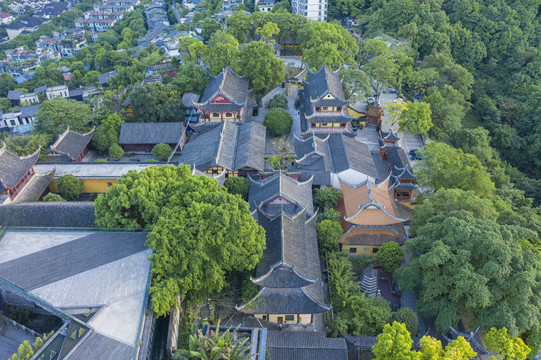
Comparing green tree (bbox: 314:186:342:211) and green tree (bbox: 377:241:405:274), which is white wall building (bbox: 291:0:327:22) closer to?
green tree (bbox: 314:186:342:211)

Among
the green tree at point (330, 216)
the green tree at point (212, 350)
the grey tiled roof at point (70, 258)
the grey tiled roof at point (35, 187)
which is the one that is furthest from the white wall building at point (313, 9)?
the green tree at point (212, 350)

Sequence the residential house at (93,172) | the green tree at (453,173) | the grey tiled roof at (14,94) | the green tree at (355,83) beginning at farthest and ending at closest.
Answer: the grey tiled roof at (14,94), the green tree at (355,83), the residential house at (93,172), the green tree at (453,173)

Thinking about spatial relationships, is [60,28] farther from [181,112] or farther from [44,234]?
[44,234]

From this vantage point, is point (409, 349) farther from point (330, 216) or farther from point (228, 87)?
point (228, 87)

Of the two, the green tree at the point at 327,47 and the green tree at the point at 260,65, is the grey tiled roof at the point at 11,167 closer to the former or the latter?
the green tree at the point at 260,65

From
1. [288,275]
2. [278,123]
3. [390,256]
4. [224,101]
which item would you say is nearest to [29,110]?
[224,101]

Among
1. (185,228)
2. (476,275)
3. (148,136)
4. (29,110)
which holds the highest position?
(185,228)
